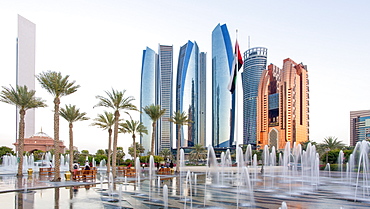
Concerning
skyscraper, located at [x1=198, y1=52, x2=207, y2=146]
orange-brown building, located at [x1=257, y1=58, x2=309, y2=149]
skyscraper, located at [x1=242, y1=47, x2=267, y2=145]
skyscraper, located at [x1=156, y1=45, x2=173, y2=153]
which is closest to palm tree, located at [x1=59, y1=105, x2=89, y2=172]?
orange-brown building, located at [x1=257, y1=58, x2=309, y2=149]

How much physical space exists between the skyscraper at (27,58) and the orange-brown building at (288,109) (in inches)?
3702

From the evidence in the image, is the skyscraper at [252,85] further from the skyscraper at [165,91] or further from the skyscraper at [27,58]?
the skyscraper at [27,58]

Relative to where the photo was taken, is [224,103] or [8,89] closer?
[8,89]

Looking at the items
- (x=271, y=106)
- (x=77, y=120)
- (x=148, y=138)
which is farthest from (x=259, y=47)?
(x=77, y=120)

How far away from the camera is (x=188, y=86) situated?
14312 cm

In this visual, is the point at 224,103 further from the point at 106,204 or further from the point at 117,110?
the point at 106,204

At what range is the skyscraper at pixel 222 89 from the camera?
13538 cm

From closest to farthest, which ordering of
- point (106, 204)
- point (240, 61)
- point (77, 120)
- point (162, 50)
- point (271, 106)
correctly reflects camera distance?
point (106, 204) → point (240, 61) → point (77, 120) → point (271, 106) → point (162, 50)

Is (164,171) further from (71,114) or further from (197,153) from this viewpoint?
(197,153)

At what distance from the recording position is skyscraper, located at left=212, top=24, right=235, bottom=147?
444 feet

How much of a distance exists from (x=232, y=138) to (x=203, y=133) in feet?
71.4

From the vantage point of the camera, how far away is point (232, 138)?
456 feet

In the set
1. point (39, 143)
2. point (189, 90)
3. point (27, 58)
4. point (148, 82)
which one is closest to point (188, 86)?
point (189, 90)

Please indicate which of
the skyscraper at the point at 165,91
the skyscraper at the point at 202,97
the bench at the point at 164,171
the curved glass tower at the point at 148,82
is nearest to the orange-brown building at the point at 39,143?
the bench at the point at 164,171
